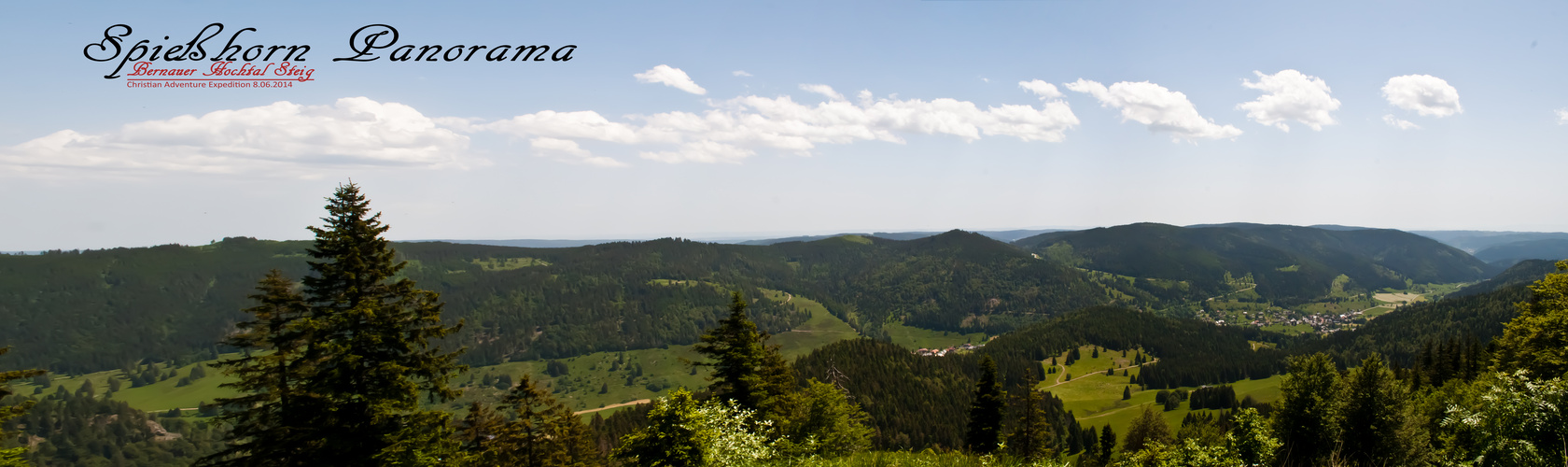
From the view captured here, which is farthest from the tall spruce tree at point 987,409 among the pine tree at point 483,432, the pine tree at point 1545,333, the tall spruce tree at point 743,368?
the pine tree at point 483,432

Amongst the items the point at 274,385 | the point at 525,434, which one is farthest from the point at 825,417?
the point at 274,385

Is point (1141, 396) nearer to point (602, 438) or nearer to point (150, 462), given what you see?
point (602, 438)

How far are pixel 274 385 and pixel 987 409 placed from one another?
151 feet

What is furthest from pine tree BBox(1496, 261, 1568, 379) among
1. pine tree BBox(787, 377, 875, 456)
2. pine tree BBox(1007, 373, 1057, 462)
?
pine tree BBox(787, 377, 875, 456)

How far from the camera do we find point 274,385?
19.8 metres

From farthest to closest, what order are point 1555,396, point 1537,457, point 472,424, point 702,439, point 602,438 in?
point 602,438 → point 472,424 → point 702,439 → point 1555,396 → point 1537,457

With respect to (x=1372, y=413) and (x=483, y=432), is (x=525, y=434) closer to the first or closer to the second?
(x=483, y=432)

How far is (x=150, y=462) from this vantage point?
18400 centimetres

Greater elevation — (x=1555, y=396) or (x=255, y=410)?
(x=1555, y=396)

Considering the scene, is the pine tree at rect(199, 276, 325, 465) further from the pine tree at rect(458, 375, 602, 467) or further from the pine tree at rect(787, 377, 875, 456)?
the pine tree at rect(787, 377, 875, 456)

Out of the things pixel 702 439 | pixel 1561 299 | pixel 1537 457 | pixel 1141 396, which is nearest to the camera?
pixel 1537 457

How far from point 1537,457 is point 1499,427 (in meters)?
1.41

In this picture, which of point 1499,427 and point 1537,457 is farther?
point 1499,427

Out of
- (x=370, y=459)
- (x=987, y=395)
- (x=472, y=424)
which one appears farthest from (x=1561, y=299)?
(x=472, y=424)
